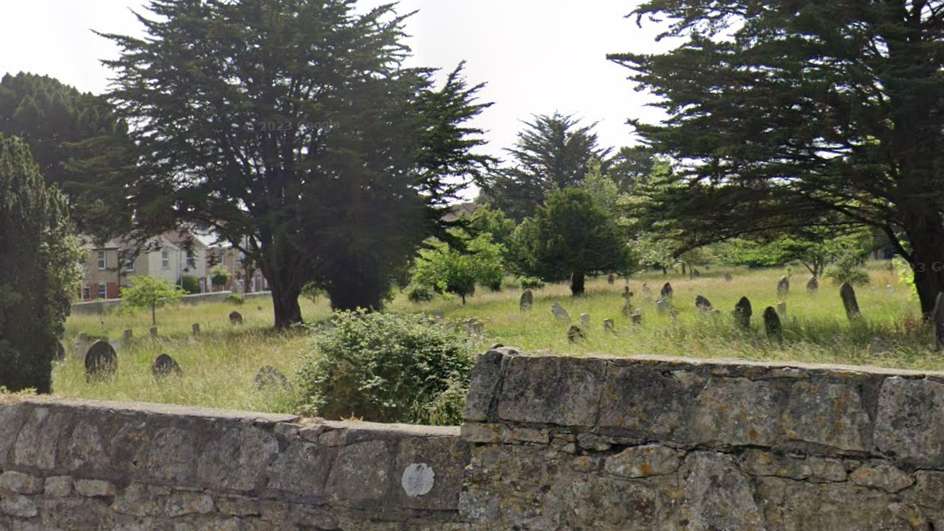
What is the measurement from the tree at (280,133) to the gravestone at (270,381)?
14.2 meters

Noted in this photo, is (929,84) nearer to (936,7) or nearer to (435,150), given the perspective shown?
(936,7)

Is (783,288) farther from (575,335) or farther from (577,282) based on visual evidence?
(575,335)

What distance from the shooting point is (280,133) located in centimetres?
2505

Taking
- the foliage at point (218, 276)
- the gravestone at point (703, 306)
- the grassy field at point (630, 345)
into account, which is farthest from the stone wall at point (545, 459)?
the foliage at point (218, 276)

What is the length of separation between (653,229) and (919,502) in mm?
12676

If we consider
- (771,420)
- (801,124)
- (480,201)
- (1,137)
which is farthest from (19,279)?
(480,201)

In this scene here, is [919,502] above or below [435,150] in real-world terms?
below

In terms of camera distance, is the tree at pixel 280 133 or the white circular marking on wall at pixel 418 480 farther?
the tree at pixel 280 133

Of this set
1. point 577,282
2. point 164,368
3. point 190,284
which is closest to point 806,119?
point 164,368

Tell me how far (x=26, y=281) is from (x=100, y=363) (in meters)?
2.49

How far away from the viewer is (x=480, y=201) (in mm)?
67688

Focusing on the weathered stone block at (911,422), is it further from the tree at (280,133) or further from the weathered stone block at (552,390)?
the tree at (280,133)

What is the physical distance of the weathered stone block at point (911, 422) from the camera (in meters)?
2.90

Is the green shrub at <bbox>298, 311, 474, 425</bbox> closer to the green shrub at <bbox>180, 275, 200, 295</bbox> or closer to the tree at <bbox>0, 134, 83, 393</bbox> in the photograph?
the tree at <bbox>0, 134, 83, 393</bbox>
